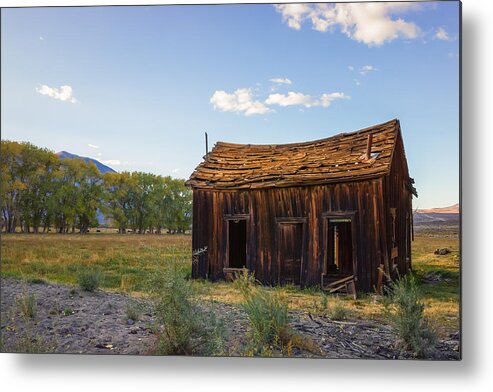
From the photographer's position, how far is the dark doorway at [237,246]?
22.5ft

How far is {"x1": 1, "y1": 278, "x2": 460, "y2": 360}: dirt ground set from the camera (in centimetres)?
421

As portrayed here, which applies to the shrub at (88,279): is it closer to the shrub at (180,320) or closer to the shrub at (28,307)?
the shrub at (28,307)

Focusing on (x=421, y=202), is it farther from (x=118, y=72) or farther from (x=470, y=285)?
(x=118, y=72)

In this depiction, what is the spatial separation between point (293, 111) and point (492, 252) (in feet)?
7.31

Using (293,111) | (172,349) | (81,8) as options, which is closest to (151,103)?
(81,8)

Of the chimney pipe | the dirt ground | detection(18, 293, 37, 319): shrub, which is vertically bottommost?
the dirt ground

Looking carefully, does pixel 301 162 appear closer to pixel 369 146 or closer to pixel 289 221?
pixel 289 221

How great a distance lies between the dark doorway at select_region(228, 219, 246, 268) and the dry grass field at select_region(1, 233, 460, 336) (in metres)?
1.63

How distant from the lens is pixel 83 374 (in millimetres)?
4398

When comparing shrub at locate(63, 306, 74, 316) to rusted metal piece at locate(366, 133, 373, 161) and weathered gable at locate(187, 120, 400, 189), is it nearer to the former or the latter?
weathered gable at locate(187, 120, 400, 189)

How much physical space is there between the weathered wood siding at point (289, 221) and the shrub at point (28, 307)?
165 centimetres

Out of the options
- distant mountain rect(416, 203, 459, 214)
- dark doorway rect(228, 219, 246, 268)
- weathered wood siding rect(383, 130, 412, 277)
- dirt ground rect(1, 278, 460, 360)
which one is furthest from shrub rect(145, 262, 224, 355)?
distant mountain rect(416, 203, 459, 214)

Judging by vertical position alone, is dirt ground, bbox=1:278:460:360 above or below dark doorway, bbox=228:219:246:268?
below

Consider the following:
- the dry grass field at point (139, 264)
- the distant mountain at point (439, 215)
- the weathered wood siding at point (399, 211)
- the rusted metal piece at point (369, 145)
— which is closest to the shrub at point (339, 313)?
the dry grass field at point (139, 264)
